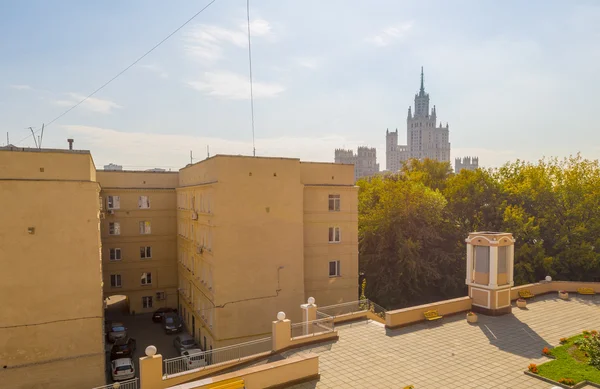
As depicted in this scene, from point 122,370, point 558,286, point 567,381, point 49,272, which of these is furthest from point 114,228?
point 558,286

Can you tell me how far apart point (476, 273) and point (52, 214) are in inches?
835

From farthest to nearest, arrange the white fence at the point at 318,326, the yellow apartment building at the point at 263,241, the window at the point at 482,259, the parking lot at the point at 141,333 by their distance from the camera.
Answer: the parking lot at the point at 141,333, the yellow apartment building at the point at 263,241, the window at the point at 482,259, the white fence at the point at 318,326

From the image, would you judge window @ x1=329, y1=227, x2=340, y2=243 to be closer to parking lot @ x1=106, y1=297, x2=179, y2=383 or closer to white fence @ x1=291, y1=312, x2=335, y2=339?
white fence @ x1=291, y1=312, x2=335, y2=339

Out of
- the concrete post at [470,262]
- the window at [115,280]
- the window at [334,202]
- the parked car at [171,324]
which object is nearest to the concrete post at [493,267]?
the concrete post at [470,262]

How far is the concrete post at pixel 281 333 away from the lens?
15.4 m

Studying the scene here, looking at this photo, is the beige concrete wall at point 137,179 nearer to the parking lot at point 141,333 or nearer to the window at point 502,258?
the parking lot at point 141,333

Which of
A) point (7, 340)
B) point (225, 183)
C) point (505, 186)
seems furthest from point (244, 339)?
point (505, 186)

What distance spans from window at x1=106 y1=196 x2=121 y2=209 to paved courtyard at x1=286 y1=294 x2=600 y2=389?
22.7 metres

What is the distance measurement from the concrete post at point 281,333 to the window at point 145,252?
69.7 ft

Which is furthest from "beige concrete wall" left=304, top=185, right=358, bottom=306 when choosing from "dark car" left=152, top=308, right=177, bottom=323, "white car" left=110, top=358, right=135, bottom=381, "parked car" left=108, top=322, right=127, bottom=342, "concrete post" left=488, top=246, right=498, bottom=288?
"dark car" left=152, top=308, right=177, bottom=323

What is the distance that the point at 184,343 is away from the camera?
25.7 meters

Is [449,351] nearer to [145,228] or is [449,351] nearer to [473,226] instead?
[473,226]

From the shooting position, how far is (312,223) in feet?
84.8

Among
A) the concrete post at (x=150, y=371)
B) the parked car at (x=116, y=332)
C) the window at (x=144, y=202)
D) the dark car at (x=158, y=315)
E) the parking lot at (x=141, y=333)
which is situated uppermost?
the window at (x=144, y=202)
